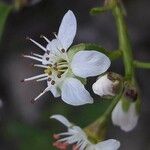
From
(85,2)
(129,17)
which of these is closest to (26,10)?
(85,2)

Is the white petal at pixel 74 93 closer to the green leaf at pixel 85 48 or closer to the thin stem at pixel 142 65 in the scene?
the green leaf at pixel 85 48

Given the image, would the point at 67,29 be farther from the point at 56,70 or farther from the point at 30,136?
A: the point at 30,136

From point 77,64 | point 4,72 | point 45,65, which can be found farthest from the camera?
point 4,72

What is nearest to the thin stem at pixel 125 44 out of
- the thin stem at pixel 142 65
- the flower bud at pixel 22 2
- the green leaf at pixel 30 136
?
the thin stem at pixel 142 65

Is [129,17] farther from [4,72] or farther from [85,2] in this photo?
[4,72]

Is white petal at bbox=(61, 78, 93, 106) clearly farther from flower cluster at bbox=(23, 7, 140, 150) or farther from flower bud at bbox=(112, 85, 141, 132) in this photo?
flower bud at bbox=(112, 85, 141, 132)

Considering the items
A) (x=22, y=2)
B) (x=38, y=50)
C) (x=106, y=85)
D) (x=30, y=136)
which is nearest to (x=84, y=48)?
(x=106, y=85)
